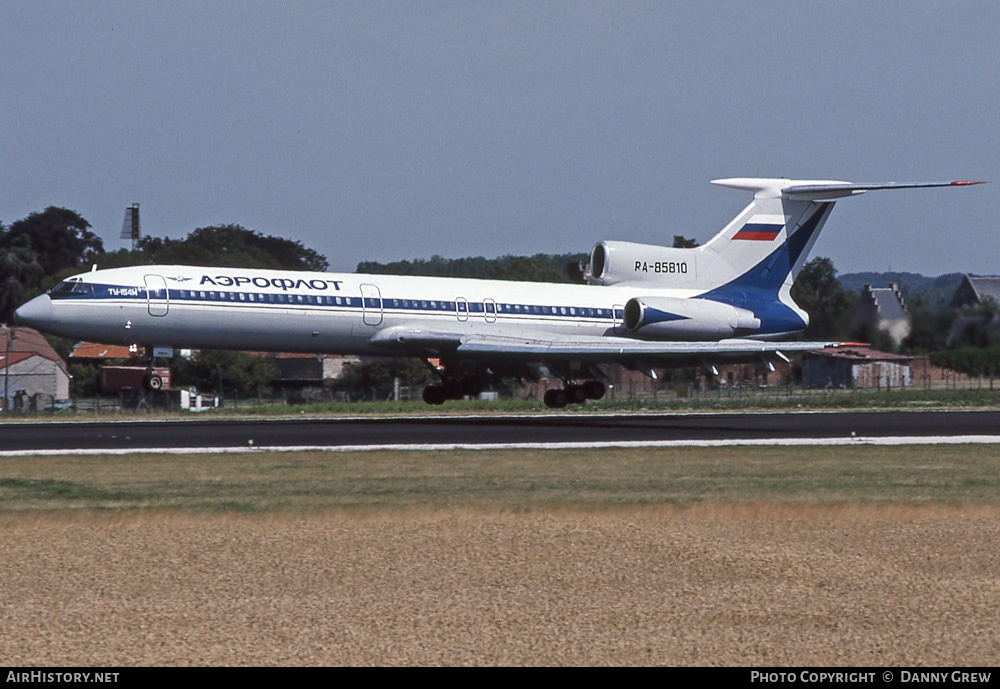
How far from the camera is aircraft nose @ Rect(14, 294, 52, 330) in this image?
34281 millimetres

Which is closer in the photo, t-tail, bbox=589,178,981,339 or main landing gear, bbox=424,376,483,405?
main landing gear, bbox=424,376,483,405

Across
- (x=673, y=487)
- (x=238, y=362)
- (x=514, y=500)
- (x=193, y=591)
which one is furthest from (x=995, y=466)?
(x=238, y=362)

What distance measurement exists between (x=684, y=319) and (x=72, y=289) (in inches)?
754

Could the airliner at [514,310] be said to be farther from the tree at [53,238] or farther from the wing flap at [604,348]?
the tree at [53,238]

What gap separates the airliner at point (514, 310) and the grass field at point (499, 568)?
13.5 m

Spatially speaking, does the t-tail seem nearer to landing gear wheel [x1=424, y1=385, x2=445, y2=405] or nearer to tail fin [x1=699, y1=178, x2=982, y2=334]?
tail fin [x1=699, y1=178, x2=982, y2=334]

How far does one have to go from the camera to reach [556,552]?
13219mm

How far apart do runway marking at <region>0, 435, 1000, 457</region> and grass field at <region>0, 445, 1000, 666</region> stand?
392 centimetres

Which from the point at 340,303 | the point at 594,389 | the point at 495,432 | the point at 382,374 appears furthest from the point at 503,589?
the point at 382,374

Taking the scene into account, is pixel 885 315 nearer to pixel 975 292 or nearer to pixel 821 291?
pixel 975 292

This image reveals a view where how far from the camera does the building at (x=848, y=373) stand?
56000mm

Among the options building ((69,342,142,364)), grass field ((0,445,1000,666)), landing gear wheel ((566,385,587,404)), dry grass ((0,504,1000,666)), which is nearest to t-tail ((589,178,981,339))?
landing gear wheel ((566,385,587,404))

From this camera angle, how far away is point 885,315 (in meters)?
40.8
